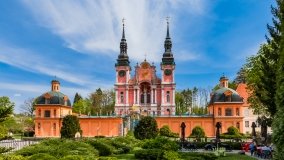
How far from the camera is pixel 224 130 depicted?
56.8m

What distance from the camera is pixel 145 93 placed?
80125mm

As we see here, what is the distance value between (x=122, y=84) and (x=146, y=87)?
16.9ft

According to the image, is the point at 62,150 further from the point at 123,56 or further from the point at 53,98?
the point at 123,56

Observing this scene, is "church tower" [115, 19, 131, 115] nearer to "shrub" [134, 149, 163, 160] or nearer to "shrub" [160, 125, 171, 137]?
"shrub" [160, 125, 171, 137]

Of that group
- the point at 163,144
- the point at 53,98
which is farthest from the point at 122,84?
the point at 163,144

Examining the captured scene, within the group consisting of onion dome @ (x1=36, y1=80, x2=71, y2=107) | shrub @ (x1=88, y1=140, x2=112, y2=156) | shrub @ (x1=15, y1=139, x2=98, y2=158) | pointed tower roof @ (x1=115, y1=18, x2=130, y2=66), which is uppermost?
pointed tower roof @ (x1=115, y1=18, x2=130, y2=66)

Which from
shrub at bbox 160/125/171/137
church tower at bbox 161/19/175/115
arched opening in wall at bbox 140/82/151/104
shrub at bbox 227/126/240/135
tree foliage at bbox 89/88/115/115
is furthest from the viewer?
tree foliage at bbox 89/88/115/115

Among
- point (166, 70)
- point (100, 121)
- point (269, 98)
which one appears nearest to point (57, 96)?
point (100, 121)

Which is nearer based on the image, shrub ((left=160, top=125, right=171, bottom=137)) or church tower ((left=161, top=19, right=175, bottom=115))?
shrub ((left=160, top=125, right=171, bottom=137))

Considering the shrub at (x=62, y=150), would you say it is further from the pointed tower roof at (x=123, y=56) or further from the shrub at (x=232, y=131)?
the pointed tower roof at (x=123, y=56)

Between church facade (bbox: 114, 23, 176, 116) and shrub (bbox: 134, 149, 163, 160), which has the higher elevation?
church facade (bbox: 114, 23, 176, 116)

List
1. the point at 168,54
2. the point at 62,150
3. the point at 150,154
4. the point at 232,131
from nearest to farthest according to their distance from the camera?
the point at 62,150, the point at 150,154, the point at 232,131, the point at 168,54

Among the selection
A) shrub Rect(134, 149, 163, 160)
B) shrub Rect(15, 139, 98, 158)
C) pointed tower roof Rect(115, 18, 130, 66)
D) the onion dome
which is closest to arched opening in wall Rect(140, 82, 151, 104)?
pointed tower roof Rect(115, 18, 130, 66)

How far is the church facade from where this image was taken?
77688mm
